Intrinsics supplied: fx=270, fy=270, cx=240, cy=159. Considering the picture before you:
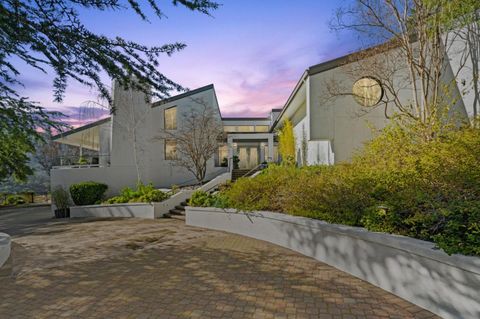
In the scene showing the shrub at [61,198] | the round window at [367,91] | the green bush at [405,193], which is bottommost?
the shrub at [61,198]

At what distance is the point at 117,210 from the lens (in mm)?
13188

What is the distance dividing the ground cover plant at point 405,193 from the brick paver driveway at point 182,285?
40.9 inches

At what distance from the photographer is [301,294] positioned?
13.3 ft

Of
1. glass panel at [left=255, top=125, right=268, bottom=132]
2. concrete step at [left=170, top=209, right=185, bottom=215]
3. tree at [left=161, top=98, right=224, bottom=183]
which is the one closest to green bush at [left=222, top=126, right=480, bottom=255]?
concrete step at [left=170, top=209, right=185, bottom=215]

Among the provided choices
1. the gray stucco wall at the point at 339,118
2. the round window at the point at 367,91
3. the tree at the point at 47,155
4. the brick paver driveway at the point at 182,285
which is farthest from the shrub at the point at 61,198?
the tree at the point at 47,155

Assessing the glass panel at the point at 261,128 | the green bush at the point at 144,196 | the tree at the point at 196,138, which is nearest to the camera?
the green bush at the point at 144,196

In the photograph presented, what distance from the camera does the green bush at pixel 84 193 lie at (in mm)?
14836

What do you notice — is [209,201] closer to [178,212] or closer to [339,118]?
[178,212]

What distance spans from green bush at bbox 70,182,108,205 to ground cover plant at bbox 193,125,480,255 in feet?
37.6

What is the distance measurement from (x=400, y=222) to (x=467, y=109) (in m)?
9.49

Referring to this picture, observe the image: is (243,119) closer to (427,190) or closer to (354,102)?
(354,102)

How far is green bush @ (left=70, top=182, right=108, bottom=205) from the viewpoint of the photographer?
1484cm

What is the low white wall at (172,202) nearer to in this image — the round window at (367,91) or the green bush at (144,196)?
the green bush at (144,196)

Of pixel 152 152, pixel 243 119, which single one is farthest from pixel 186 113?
pixel 243 119
